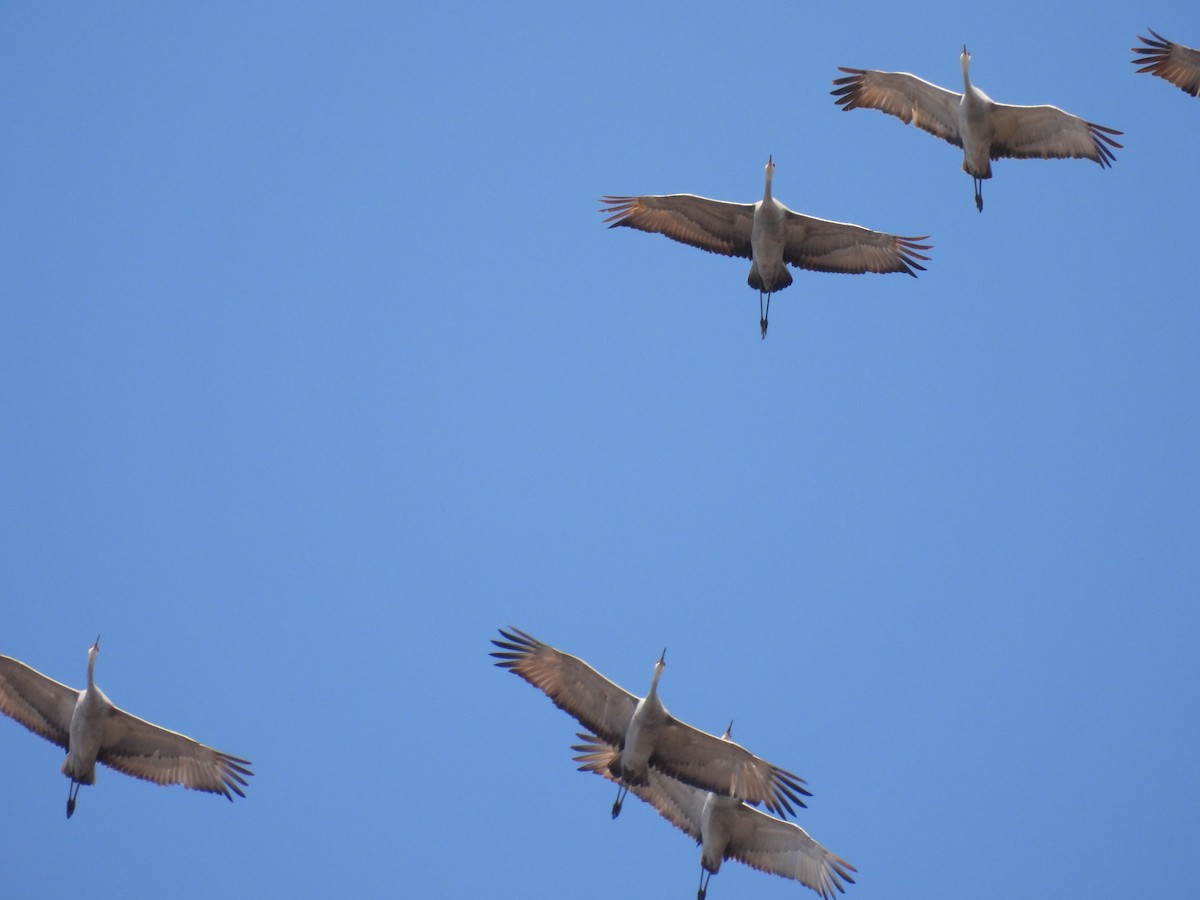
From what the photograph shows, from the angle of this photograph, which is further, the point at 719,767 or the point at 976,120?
the point at 976,120

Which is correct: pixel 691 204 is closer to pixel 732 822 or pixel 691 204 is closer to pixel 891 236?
pixel 891 236

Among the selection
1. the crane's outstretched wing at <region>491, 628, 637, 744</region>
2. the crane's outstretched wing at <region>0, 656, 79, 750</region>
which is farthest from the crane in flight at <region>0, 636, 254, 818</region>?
the crane's outstretched wing at <region>491, 628, 637, 744</region>

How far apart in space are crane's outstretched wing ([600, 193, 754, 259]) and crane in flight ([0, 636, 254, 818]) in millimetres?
9171

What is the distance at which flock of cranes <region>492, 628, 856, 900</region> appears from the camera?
18.0 m

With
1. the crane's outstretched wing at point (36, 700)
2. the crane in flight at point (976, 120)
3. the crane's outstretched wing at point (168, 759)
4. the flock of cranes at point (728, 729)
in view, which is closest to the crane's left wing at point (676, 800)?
the flock of cranes at point (728, 729)

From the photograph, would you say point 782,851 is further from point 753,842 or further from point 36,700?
point 36,700

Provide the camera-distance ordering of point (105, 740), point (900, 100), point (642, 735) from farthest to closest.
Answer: point (900, 100), point (105, 740), point (642, 735)

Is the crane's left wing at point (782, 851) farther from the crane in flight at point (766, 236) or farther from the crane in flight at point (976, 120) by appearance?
the crane in flight at point (976, 120)

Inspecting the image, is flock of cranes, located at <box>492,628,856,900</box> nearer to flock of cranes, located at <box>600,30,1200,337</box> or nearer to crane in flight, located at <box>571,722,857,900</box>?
crane in flight, located at <box>571,722,857,900</box>

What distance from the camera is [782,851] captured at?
19.8 meters

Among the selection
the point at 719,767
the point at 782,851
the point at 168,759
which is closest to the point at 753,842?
the point at 782,851

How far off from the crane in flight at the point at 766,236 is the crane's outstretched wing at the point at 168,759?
9.01 meters

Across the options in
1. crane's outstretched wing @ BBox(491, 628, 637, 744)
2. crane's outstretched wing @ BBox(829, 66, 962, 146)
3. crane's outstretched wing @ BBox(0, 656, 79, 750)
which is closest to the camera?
crane's outstretched wing @ BBox(491, 628, 637, 744)

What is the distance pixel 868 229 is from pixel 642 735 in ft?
25.0
